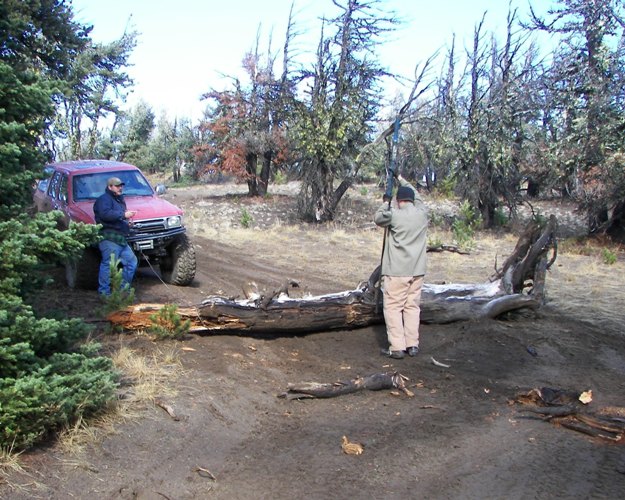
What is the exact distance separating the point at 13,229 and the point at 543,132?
64.2 ft

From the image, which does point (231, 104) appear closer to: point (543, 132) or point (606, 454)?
point (543, 132)

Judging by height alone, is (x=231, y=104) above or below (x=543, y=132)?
above

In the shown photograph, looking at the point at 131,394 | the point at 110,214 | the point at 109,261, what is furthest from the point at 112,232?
the point at 131,394

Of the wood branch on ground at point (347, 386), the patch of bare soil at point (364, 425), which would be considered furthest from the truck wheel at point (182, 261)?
the wood branch on ground at point (347, 386)

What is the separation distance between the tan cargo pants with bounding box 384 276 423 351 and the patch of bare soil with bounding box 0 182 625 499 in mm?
300

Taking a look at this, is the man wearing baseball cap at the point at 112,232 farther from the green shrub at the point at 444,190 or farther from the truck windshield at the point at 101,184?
the green shrub at the point at 444,190

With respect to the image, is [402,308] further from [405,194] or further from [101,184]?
[101,184]

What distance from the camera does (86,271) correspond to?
30.8ft

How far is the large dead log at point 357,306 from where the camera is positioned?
7.28m

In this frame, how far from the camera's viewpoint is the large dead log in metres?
7.28

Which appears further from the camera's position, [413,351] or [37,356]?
[413,351]

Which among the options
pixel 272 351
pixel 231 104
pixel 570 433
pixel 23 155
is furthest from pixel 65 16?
pixel 231 104

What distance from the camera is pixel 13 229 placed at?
14.3ft

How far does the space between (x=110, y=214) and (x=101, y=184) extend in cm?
200
